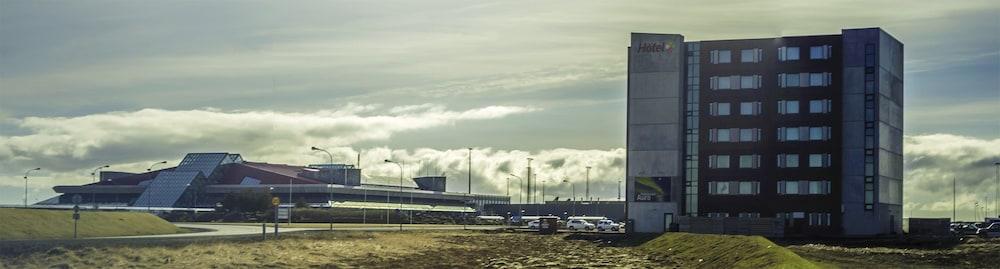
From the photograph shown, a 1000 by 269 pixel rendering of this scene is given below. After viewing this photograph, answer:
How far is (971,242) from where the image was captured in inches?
3460

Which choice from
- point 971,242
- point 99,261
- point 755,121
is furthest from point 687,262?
point 755,121

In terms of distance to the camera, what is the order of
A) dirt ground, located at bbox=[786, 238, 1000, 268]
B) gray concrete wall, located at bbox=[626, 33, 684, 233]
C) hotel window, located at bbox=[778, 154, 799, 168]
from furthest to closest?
1. gray concrete wall, located at bbox=[626, 33, 684, 233]
2. hotel window, located at bbox=[778, 154, 799, 168]
3. dirt ground, located at bbox=[786, 238, 1000, 268]

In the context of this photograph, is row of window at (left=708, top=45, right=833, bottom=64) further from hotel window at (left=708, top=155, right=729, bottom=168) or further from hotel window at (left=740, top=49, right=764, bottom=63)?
hotel window at (left=708, top=155, right=729, bottom=168)

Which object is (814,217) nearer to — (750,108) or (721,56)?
(750,108)

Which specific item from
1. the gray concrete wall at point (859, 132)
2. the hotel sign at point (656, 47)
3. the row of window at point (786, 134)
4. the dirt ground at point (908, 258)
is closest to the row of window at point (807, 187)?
the gray concrete wall at point (859, 132)

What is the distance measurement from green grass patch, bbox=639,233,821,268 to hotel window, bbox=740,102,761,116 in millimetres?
35490

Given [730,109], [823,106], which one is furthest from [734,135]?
[823,106]

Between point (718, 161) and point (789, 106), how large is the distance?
10.3 metres

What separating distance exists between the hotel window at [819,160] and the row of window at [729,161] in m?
5.86

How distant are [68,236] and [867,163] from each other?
8751 cm

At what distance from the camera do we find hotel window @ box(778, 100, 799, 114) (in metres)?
123

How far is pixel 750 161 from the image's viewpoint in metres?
126

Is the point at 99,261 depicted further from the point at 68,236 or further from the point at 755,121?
the point at 755,121

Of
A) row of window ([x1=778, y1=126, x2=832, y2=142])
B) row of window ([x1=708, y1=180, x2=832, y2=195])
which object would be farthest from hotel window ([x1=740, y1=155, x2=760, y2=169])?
row of window ([x1=778, y1=126, x2=832, y2=142])
